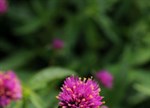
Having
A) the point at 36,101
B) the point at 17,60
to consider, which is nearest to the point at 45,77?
the point at 36,101

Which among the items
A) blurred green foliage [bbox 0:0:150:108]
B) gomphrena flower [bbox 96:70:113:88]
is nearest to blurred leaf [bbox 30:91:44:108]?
gomphrena flower [bbox 96:70:113:88]

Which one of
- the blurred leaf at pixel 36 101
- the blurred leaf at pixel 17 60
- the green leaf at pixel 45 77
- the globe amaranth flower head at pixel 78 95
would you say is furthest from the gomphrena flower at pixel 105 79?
the globe amaranth flower head at pixel 78 95

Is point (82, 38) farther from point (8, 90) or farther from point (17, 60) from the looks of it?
point (8, 90)

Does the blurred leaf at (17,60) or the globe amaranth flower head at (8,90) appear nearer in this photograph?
the globe amaranth flower head at (8,90)

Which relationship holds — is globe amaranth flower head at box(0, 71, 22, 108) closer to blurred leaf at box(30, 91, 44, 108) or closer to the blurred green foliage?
blurred leaf at box(30, 91, 44, 108)

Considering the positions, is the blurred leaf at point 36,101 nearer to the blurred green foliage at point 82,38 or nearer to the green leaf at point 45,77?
the green leaf at point 45,77

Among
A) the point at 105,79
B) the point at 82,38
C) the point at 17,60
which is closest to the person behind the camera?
the point at 105,79

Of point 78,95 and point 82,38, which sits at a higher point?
point 82,38
